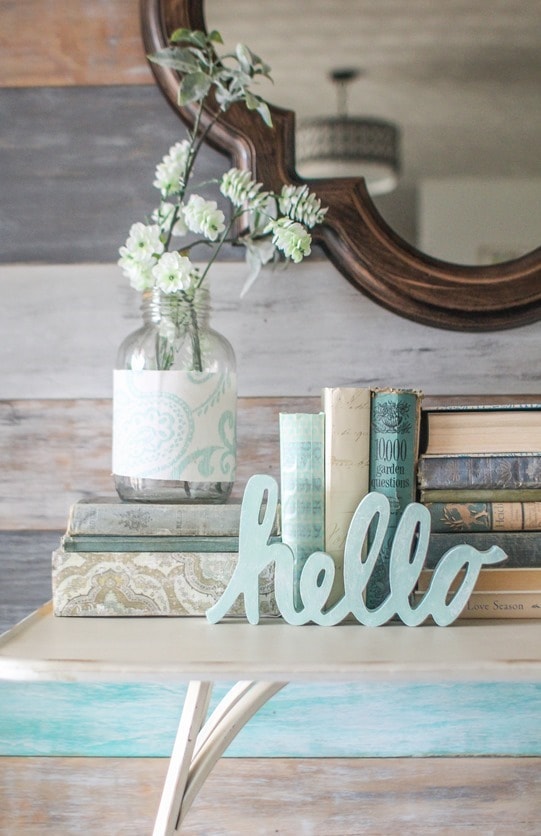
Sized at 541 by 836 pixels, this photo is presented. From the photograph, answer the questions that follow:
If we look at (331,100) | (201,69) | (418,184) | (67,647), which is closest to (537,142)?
(418,184)

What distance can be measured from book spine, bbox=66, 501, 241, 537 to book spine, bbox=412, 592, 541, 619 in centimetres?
20

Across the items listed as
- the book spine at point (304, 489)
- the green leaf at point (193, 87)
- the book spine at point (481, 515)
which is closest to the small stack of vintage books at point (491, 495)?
the book spine at point (481, 515)

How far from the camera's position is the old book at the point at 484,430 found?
0.79m

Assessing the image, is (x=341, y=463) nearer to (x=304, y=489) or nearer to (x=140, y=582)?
(x=304, y=489)

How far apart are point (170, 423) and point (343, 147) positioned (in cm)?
46

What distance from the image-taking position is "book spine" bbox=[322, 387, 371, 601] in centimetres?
76

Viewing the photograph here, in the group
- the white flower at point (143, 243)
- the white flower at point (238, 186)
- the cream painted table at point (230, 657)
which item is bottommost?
the cream painted table at point (230, 657)

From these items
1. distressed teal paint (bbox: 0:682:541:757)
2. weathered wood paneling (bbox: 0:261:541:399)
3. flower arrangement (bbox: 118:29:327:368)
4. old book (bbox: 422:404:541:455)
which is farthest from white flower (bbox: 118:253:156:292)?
distressed teal paint (bbox: 0:682:541:757)

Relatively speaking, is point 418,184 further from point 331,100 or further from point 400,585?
point 400,585

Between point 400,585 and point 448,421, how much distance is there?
17cm

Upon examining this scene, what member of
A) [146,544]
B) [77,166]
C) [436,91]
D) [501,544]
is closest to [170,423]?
[146,544]

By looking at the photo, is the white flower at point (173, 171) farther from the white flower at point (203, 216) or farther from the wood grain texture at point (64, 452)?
the wood grain texture at point (64, 452)

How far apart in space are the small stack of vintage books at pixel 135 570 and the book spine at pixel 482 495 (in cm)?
18

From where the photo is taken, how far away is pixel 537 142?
1027 millimetres
